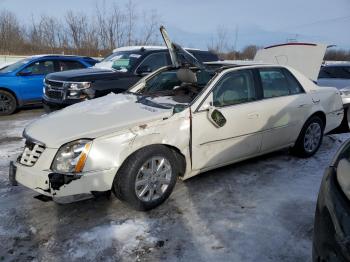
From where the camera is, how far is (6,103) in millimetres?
9102

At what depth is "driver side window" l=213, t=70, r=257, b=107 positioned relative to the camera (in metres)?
4.18

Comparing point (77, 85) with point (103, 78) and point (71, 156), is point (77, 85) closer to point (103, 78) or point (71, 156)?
point (103, 78)

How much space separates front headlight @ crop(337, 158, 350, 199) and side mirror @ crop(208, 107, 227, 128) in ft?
6.34

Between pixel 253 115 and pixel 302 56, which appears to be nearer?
pixel 253 115

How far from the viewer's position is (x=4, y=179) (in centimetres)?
455

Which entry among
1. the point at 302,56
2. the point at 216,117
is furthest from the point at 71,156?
the point at 302,56

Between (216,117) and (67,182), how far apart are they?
178cm

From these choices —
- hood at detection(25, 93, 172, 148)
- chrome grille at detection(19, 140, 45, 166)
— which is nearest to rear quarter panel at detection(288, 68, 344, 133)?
hood at detection(25, 93, 172, 148)

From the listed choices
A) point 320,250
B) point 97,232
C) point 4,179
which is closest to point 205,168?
point 97,232

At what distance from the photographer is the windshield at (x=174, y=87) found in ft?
14.0

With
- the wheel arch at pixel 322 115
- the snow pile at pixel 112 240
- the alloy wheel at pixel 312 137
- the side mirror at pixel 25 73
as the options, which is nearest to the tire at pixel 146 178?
the snow pile at pixel 112 240

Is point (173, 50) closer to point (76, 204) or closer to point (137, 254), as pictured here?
point (76, 204)

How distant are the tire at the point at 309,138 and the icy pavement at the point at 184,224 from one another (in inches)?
27.4

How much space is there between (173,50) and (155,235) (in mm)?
2514
